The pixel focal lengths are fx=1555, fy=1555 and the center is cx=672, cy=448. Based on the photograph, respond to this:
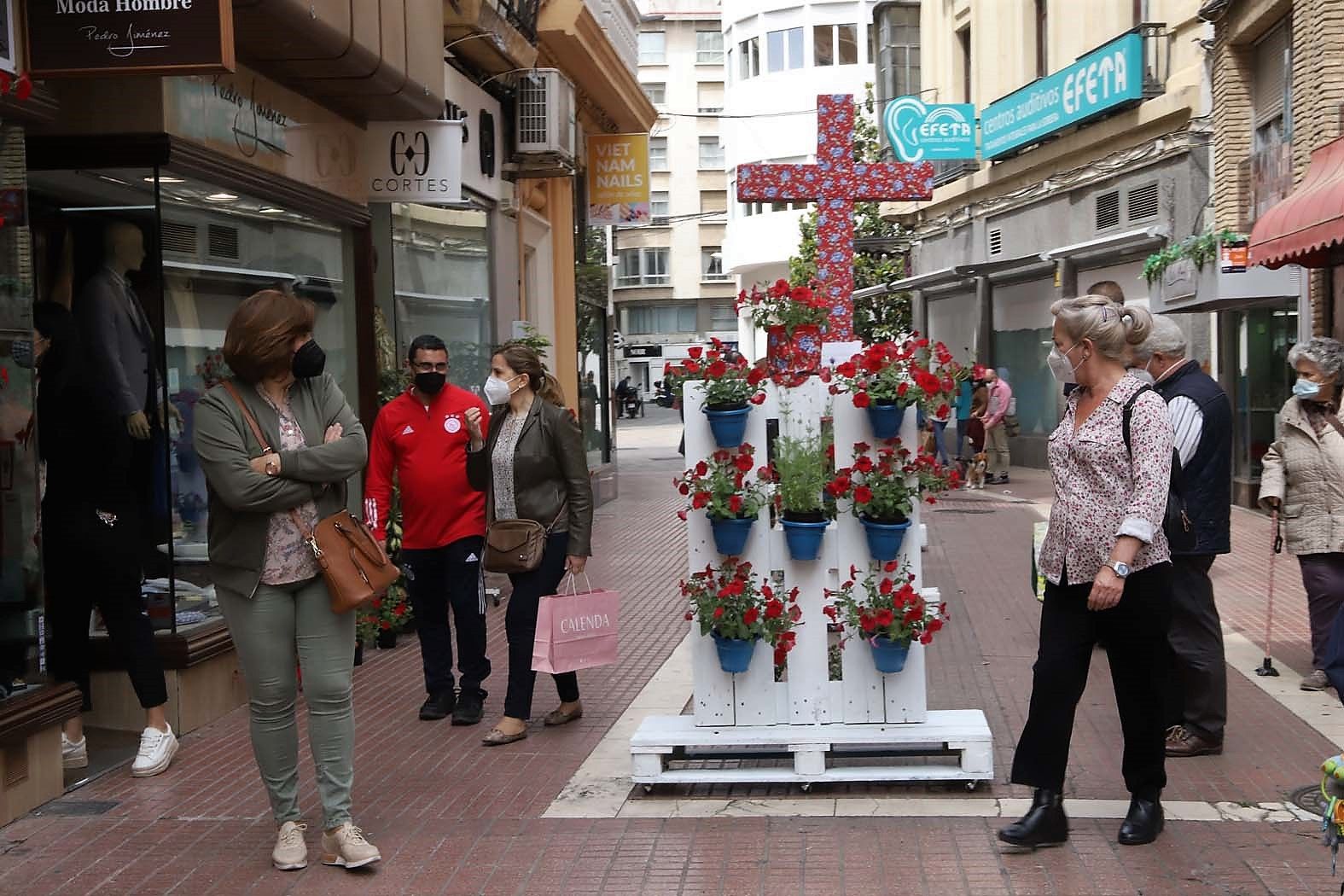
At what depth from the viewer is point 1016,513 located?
1783cm

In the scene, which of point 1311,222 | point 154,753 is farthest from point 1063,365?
point 1311,222

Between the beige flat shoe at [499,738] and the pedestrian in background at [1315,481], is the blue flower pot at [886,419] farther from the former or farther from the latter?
the pedestrian in background at [1315,481]

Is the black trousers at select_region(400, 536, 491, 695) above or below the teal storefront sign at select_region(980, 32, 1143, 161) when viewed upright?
below

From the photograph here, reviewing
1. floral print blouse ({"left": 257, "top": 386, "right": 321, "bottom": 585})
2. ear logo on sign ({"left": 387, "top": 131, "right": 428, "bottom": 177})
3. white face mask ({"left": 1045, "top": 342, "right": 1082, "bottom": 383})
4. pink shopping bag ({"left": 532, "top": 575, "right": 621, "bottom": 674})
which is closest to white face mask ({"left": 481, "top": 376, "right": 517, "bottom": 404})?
pink shopping bag ({"left": 532, "top": 575, "right": 621, "bottom": 674})

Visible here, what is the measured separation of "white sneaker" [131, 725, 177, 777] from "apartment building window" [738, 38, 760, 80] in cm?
4318

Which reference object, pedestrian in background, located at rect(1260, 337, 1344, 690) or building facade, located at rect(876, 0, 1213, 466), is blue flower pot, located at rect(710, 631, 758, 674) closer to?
pedestrian in background, located at rect(1260, 337, 1344, 690)

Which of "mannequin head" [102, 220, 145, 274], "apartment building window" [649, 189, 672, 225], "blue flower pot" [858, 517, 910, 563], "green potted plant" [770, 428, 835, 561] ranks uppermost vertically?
"apartment building window" [649, 189, 672, 225]

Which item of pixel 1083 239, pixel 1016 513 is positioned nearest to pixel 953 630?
pixel 1016 513

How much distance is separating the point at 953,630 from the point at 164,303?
16.9ft

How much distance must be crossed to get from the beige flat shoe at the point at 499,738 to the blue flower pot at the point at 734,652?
1390 millimetres

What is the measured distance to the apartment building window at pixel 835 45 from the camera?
46688 millimetres

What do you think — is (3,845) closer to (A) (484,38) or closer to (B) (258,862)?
(B) (258,862)

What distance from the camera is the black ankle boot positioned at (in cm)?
523

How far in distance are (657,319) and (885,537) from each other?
6648 cm
